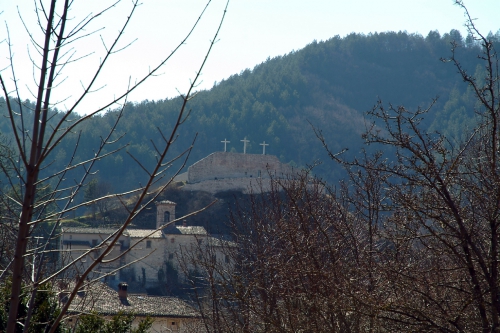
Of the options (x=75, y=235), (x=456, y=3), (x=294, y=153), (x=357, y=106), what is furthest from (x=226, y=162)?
(x=357, y=106)

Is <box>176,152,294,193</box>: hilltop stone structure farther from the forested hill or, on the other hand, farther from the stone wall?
the forested hill

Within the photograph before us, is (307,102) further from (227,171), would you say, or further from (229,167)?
(227,171)

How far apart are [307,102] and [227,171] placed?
2088 inches

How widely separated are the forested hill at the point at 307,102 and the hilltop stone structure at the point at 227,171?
1904 centimetres

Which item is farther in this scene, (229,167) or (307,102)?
(307,102)

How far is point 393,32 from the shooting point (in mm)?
→ 121000

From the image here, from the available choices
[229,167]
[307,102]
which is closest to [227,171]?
[229,167]

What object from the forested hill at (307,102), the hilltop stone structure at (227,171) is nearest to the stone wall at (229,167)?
the hilltop stone structure at (227,171)

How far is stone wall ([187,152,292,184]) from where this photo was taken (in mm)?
49031

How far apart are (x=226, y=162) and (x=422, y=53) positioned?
75.1m

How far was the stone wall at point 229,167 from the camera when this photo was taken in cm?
4903

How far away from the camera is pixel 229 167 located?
164 ft

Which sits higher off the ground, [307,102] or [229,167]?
[307,102]

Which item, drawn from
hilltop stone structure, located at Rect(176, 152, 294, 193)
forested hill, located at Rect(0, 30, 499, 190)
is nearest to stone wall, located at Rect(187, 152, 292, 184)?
hilltop stone structure, located at Rect(176, 152, 294, 193)
